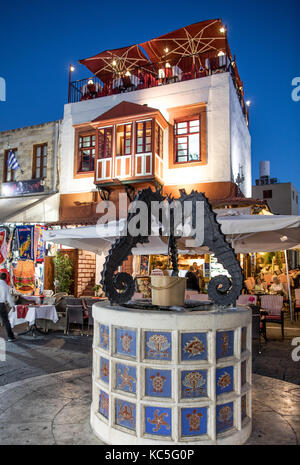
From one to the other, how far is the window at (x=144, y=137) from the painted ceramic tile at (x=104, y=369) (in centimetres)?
1148

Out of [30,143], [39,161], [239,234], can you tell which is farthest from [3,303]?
[30,143]

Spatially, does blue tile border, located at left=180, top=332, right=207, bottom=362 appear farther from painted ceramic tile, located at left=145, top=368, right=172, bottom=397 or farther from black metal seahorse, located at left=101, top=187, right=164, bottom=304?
black metal seahorse, located at left=101, top=187, right=164, bottom=304

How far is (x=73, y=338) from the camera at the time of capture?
8.77 meters

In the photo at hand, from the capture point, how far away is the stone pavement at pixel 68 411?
3.33m

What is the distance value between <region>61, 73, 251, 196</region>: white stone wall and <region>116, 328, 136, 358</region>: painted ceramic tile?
11135mm

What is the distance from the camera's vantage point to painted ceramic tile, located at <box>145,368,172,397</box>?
3018mm

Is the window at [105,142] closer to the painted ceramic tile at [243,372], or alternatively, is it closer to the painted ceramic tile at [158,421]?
the painted ceramic tile at [243,372]

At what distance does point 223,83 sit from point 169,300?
1240cm

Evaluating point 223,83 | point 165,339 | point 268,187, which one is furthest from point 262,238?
point 268,187

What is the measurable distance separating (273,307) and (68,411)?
20.0 ft

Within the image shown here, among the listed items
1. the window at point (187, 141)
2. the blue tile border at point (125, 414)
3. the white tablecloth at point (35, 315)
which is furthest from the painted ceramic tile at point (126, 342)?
the window at point (187, 141)

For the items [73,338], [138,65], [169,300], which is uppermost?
[138,65]

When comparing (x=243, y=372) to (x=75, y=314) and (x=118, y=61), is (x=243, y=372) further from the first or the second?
(x=118, y=61)
